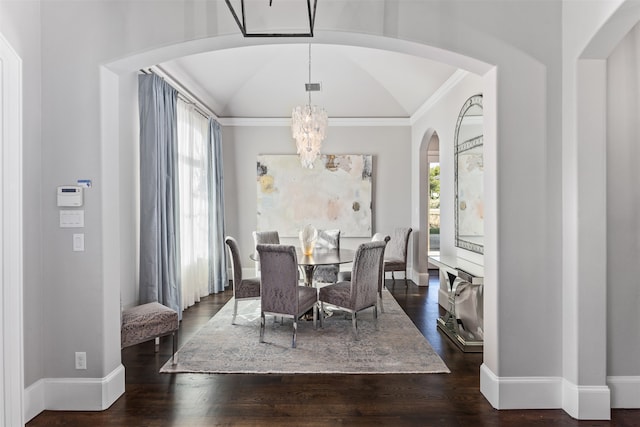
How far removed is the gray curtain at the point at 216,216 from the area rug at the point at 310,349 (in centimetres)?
155

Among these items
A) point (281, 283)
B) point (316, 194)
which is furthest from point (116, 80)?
point (316, 194)

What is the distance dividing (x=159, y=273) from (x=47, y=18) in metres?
2.53

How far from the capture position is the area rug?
3281 mm

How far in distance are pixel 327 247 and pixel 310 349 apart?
2.72 meters

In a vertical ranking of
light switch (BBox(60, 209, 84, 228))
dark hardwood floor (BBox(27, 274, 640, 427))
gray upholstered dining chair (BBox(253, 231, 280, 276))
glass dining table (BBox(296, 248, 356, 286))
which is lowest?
dark hardwood floor (BBox(27, 274, 640, 427))

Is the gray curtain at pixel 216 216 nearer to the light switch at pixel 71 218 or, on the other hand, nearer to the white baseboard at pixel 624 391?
the light switch at pixel 71 218

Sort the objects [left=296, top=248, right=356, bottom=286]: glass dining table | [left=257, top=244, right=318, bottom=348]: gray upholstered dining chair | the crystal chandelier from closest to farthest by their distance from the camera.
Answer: [left=257, top=244, right=318, bottom=348]: gray upholstered dining chair, [left=296, top=248, right=356, bottom=286]: glass dining table, the crystal chandelier

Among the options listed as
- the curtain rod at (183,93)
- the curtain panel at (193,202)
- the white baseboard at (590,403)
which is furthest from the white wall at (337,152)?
the white baseboard at (590,403)

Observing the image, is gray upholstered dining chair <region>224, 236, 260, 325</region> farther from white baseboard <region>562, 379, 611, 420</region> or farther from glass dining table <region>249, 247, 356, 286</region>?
white baseboard <region>562, 379, 611, 420</region>

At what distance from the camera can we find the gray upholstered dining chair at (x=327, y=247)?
610 cm

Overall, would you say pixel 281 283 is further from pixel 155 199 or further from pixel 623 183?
pixel 623 183

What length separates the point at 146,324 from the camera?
321 cm

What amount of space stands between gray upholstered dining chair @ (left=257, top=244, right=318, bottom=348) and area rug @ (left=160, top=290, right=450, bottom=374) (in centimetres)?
23

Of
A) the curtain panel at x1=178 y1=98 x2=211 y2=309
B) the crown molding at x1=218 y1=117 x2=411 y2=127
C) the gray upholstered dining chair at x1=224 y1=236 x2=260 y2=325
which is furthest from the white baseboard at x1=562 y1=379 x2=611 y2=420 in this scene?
the crown molding at x1=218 y1=117 x2=411 y2=127
